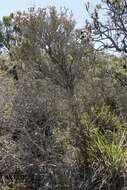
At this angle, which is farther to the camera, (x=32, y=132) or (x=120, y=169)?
(x=32, y=132)

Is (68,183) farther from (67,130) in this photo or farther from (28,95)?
(28,95)

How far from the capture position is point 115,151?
8.01m

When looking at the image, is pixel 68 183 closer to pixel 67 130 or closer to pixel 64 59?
pixel 67 130

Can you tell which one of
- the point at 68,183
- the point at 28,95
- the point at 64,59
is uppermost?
the point at 64,59

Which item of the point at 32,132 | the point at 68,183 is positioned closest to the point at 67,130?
the point at 32,132

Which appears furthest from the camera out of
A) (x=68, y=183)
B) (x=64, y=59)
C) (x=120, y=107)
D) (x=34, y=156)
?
(x=120, y=107)

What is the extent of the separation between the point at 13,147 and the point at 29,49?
1986mm

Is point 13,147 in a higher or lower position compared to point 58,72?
lower

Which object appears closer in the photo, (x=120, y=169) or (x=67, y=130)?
(x=120, y=169)

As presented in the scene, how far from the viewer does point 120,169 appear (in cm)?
781

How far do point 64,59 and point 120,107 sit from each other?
215 cm

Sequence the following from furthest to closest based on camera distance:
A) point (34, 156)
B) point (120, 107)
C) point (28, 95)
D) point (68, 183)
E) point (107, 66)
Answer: point (107, 66) < point (120, 107) < point (28, 95) < point (34, 156) < point (68, 183)

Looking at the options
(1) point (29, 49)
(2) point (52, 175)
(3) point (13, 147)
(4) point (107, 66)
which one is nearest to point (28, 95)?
(1) point (29, 49)

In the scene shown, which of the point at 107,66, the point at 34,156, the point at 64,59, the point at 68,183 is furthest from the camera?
the point at 107,66
